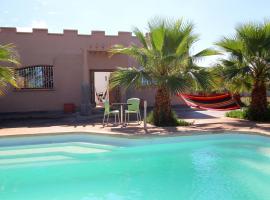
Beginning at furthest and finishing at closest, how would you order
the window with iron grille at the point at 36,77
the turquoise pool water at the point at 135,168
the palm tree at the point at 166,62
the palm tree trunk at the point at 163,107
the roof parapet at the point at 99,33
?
the roof parapet at the point at 99,33
the window with iron grille at the point at 36,77
the palm tree trunk at the point at 163,107
the palm tree at the point at 166,62
the turquoise pool water at the point at 135,168

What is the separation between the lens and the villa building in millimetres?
16453

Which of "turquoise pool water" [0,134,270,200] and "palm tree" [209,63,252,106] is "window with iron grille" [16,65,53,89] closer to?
"turquoise pool water" [0,134,270,200]

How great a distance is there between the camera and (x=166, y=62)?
1101cm

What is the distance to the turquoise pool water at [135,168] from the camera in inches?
224

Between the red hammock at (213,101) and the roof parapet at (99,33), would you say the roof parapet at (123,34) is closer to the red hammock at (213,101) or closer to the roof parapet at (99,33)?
the roof parapet at (99,33)

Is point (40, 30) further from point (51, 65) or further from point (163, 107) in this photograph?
point (163, 107)

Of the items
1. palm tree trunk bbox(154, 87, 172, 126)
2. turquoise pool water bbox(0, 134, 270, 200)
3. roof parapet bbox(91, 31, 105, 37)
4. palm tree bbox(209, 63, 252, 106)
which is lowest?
turquoise pool water bbox(0, 134, 270, 200)

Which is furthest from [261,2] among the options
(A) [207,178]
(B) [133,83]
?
(A) [207,178]

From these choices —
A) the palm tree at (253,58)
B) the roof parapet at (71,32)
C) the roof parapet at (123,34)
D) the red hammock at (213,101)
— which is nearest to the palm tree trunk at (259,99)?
the palm tree at (253,58)

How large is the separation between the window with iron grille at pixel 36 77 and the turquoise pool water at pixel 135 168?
317 inches

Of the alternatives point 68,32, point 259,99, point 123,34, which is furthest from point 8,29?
point 259,99

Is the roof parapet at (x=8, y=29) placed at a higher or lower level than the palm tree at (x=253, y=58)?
higher

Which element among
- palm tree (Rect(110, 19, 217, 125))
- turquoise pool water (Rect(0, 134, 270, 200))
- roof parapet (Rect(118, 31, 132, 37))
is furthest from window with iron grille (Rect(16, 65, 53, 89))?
turquoise pool water (Rect(0, 134, 270, 200))

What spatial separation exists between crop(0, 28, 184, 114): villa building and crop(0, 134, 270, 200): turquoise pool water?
7.31m
